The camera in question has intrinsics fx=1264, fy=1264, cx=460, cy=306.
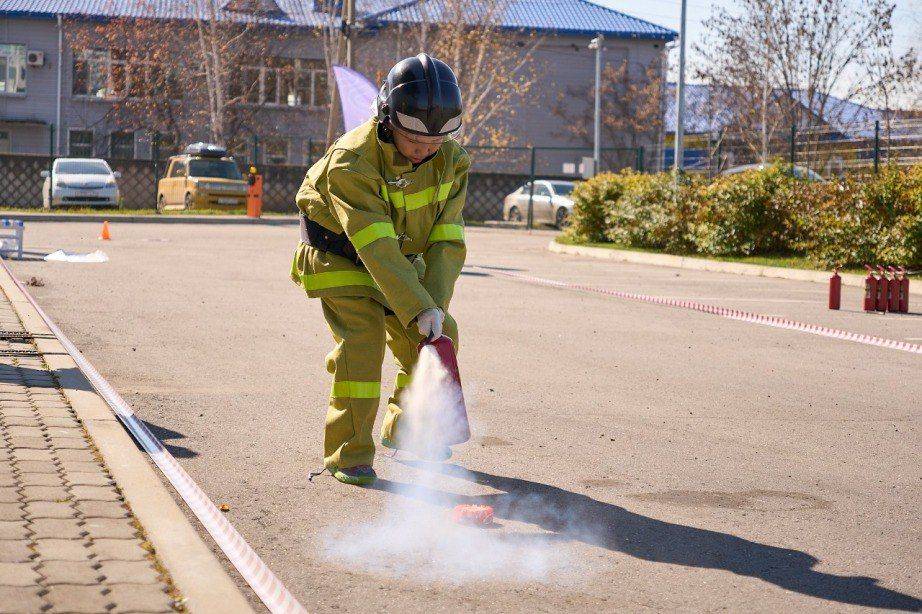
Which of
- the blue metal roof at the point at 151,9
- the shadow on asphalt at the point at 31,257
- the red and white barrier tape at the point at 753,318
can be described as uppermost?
the blue metal roof at the point at 151,9

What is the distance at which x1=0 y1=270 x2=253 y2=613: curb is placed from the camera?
140 inches

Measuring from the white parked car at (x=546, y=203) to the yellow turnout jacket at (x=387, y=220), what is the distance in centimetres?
3118

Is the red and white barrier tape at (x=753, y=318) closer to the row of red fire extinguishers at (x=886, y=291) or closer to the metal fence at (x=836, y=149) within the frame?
the row of red fire extinguishers at (x=886, y=291)

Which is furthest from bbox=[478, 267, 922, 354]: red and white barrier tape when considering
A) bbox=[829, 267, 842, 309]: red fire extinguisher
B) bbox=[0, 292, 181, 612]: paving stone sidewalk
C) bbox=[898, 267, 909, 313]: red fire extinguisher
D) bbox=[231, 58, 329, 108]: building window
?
bbox=[231, 58, 329, 108]: building window

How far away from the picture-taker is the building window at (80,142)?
49781 mm

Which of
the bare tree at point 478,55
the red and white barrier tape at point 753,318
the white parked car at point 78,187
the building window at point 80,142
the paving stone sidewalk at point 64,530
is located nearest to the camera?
the paving stone sidewalk at point 64,530

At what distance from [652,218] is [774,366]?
14132 mm

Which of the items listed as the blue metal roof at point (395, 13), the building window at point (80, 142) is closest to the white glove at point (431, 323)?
the blue metal roof at point (395, 13)

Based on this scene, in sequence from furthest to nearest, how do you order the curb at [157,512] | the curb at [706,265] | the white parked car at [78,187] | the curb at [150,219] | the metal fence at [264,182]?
1. the metal fence at [264,182]
2. the white parked car at [78,187]
3. the curb at [150,219]
4. the curb at [706,265]
5. the curb at [157,512]

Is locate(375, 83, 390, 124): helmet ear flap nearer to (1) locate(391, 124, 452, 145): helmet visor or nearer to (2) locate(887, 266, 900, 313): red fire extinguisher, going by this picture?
(1) locate(391, 124, 452, 145): helmet visor

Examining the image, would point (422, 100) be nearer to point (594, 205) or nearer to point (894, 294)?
point (894, 294)

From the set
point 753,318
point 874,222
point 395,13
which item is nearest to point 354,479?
point 753,318

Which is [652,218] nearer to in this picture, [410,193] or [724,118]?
[410,193]

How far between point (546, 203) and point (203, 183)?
9926mm
